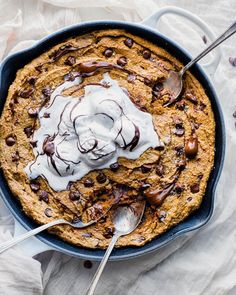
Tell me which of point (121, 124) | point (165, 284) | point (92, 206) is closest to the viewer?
point (121, 124)

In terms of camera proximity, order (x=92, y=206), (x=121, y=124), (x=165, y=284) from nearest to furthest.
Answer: (x=121, y=124) < (x=92, y=206) < (x=165, y=284)

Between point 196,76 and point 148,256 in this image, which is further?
point 148,256

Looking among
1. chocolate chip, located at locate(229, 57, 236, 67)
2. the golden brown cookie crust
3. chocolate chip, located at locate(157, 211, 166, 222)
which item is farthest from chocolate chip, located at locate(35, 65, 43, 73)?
chocolate chip, located at locate(229, 57, 236, 67)

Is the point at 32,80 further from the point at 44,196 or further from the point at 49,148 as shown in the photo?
the point at 44,196

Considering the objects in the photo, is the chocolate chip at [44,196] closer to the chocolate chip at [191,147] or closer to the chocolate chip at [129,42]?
the chocolate chip at [191,147]

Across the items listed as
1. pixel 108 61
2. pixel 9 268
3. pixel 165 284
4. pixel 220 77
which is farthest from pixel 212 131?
pixel 9 268

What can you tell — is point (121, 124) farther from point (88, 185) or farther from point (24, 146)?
point (24, 146)

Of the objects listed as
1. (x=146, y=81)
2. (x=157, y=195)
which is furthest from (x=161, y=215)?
(x=146, y=81)

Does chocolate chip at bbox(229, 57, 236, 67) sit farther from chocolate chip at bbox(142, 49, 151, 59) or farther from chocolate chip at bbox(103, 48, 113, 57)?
chocolate chip at bbox(103, 48, 113, 57)
